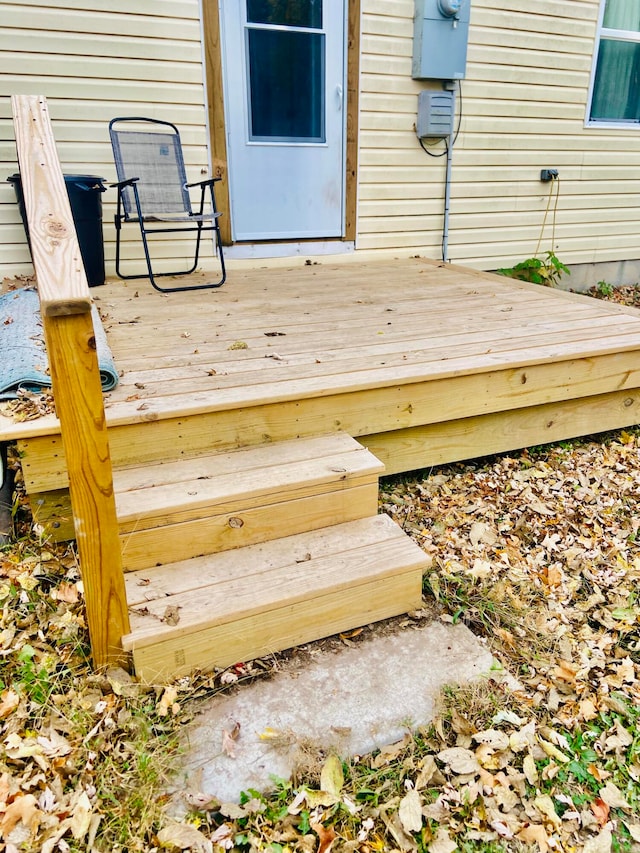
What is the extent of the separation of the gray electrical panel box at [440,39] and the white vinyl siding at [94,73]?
1519mm

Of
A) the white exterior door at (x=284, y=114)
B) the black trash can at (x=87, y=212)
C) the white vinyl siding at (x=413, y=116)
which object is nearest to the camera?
the black trash can at (x=87, y=212)

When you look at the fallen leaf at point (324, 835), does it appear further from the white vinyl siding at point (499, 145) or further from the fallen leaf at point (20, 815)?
the white vinyl siding at point (499, 145)

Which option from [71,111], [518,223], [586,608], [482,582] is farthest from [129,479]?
[518,223]

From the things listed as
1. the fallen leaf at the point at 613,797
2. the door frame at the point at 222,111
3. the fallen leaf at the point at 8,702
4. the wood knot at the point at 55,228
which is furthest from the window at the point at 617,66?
the fallen leaf at the point at 8,702

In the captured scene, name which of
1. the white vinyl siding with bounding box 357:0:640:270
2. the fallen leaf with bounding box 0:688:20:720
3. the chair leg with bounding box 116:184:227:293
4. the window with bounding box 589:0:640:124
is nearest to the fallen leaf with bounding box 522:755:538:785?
the fallen leaf with bounding box 0:688:20:720

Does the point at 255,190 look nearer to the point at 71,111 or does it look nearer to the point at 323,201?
the point at 323,201

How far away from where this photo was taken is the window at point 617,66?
5250 mm

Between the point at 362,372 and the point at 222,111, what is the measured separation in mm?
2489

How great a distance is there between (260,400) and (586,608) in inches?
46.1

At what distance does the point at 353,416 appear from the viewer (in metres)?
2.31

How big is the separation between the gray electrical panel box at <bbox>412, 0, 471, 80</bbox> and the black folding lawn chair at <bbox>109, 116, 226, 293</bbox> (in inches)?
70.2

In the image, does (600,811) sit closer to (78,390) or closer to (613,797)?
(613,797)

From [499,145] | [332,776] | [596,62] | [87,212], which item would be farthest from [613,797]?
[596,62]

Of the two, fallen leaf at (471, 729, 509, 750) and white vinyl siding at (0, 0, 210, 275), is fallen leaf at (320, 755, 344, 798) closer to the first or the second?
fallen leaf at (471, 729, 509, 750)
